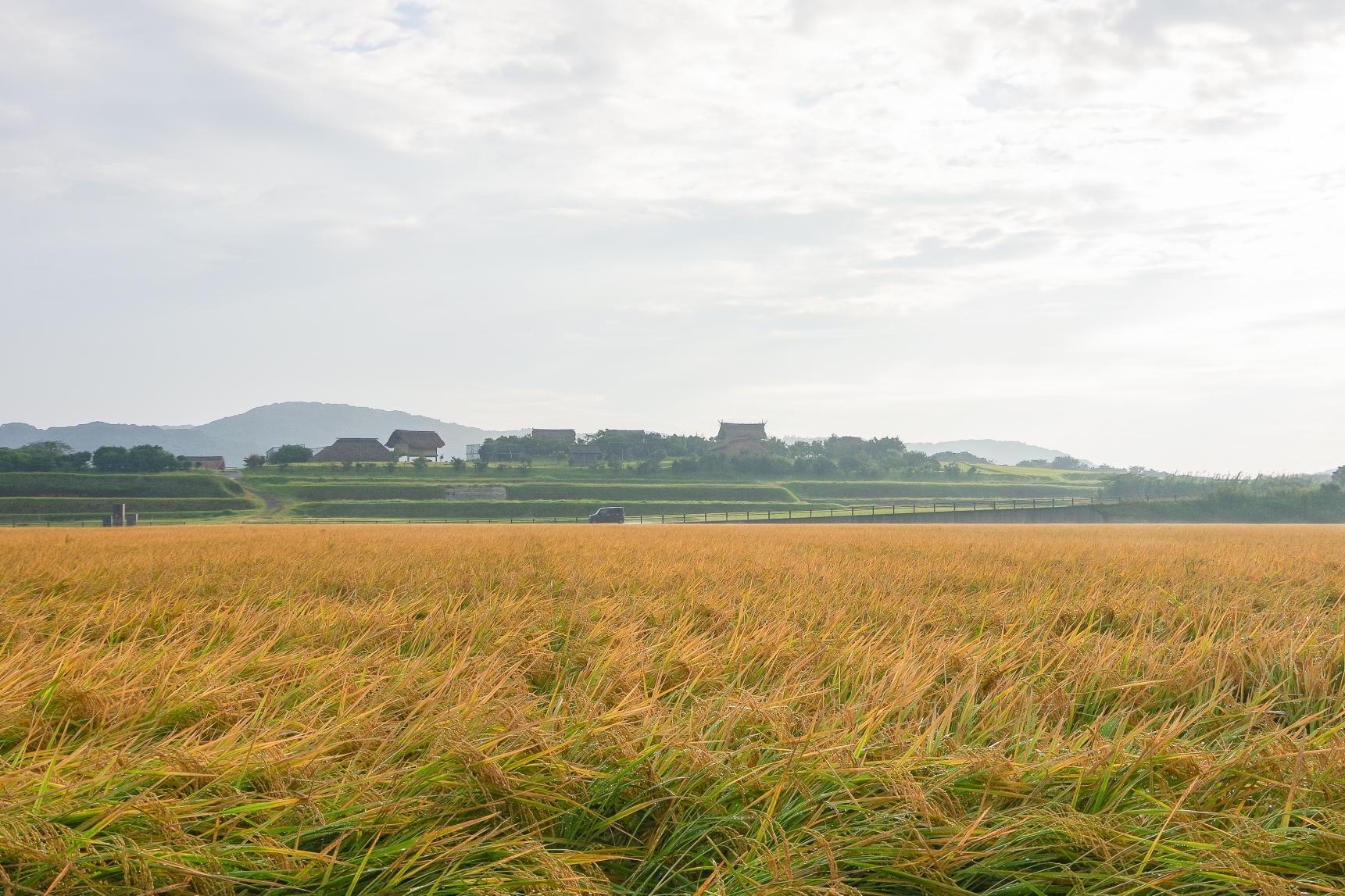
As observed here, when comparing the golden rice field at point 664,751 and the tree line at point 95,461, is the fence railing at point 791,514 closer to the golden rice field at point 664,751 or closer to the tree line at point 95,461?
the tree line at point 95,461

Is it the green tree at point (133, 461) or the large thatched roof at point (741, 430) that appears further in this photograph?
the large thatched roof at point (741, 430)

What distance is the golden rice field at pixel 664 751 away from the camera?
227 centimetres

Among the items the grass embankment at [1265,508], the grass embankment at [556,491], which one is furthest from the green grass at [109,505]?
the grass embankment at [1265,508]

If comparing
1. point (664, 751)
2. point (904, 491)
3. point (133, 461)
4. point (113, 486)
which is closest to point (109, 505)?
point (113, 486)

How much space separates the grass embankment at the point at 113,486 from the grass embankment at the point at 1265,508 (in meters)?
78.2

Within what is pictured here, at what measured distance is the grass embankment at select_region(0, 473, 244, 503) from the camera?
72.9m

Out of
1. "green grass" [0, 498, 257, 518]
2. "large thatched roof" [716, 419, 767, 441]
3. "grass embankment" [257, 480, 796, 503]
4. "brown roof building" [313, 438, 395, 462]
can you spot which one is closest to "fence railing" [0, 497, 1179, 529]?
"grass embankment" [257, 480, 796, 503]

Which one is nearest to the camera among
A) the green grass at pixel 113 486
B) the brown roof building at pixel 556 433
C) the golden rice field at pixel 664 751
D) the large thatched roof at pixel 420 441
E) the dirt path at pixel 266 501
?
the golden rice field at pixel 664 751

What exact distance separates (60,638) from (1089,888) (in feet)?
19.6

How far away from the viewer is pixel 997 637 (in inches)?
229

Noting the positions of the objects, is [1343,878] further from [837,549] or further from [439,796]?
[837,549]

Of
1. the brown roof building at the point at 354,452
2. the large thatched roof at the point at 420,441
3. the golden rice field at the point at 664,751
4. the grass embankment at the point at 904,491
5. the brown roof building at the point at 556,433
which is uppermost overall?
the brown roof building at the point at 556,433

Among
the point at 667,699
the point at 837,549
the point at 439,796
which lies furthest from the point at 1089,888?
the point at 837,549

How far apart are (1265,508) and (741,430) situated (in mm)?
81072
